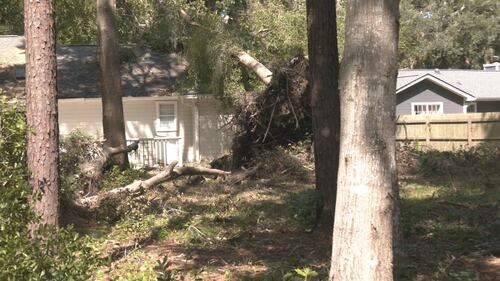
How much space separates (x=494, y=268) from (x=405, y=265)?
0.88m

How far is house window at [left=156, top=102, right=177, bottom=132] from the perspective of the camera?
2173cm

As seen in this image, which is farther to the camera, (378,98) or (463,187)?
(463,187)

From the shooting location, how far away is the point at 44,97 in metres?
6.59

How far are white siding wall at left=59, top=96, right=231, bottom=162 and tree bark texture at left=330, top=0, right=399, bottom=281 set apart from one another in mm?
16770

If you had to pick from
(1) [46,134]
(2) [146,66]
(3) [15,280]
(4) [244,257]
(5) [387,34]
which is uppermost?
(2) [146,66]

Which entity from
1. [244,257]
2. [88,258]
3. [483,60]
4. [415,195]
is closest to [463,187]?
[415,195]

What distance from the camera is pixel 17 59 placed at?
24203 mm

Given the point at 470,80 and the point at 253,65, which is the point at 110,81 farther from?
the point at 470,80

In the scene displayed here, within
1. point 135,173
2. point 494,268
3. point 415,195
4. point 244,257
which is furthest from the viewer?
point 135,173

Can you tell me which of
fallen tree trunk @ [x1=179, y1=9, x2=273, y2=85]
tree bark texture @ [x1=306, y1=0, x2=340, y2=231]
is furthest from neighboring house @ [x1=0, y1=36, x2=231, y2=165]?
tree bark texture @ [x1=306, y1=0, x2=340, y2=231]

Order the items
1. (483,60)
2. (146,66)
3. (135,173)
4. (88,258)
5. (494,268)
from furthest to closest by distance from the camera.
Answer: (483,60) < (146,66) < (135,173) < (494,268) < (88,258)

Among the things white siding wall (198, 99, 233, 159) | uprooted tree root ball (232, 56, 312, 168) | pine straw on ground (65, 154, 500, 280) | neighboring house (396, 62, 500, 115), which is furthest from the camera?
neighboring house (396, 62, 500, 115)

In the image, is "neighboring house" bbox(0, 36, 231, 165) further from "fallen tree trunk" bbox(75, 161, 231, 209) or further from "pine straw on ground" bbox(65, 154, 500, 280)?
"pine straw on ground" bbox(65, 154, 500, 280)

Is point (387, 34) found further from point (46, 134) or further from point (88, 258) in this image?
point (46, 134)
